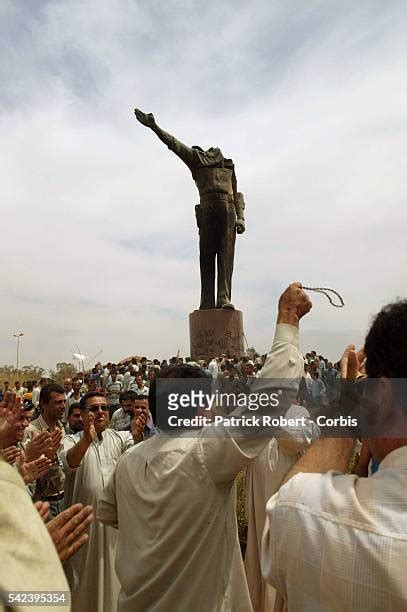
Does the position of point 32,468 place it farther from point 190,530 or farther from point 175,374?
point 190,530

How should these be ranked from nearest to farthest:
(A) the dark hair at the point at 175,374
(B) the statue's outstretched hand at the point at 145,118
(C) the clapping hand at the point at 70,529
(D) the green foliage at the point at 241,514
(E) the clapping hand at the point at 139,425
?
(C) the clapping hand at the point at 70,529, (A) the dark hair at the point at 175,374, (E) the clapping hand at the point at 139,425, (D) the green foliage at the point at 241,514, (B) the statue's outstretched hand at the point at 145,118

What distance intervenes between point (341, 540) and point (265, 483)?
274cm

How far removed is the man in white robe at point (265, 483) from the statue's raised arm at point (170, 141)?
25.2ft

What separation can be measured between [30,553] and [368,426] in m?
0.78

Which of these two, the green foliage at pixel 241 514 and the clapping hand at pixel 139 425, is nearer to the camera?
the clapping hand at pixel 139 425

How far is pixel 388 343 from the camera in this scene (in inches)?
44.8

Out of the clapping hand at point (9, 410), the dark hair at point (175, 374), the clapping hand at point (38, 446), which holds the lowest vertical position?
the clapping hand at point (38, 446)

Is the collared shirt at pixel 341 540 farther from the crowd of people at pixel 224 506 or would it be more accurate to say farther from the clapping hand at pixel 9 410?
the clapping hand at pixel 9 410

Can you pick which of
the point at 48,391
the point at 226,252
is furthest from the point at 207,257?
the point at 48,391

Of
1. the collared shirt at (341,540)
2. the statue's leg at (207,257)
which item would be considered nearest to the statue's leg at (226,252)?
the statue's leg at (207,257)

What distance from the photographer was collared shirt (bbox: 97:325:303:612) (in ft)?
5.94

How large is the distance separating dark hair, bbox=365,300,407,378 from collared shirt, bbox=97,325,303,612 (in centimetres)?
59

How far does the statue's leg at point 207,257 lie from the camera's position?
414 inches

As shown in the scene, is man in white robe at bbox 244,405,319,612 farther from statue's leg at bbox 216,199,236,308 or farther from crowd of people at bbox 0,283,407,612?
statue's leg at bbox 216,199,236,308
